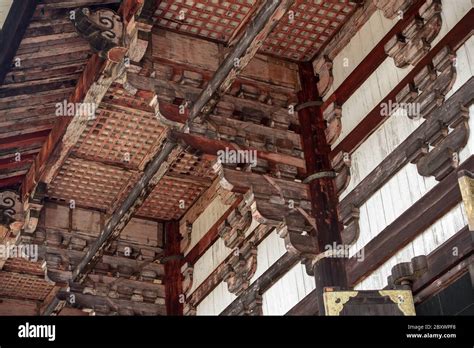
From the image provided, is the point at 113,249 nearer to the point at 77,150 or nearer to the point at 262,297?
the point at 77,150

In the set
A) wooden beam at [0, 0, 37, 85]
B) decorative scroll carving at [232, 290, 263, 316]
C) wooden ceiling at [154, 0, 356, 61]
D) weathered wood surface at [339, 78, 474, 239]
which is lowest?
decorative scroll carving at [232, 290, 263, 316]

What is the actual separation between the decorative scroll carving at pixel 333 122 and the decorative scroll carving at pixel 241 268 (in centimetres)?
143

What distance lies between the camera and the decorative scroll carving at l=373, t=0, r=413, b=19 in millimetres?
7547

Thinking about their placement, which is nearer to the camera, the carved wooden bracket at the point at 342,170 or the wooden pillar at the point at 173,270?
the carved wooden bracket at the point at 342,170

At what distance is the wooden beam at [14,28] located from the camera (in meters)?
7.48

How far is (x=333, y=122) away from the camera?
8.28 m

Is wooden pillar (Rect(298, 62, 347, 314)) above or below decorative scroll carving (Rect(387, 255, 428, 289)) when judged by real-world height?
above

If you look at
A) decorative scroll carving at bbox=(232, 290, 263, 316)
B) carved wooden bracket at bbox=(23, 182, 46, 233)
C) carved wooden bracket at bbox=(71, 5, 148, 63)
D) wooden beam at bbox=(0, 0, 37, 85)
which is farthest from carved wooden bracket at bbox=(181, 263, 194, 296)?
wooden beam at bbox=(0, 0, 37, 85)

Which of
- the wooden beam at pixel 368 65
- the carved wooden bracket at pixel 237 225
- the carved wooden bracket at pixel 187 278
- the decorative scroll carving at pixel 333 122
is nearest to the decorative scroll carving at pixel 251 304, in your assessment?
the carved wooden bracket at pixel 237 225

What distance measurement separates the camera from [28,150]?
969 cm

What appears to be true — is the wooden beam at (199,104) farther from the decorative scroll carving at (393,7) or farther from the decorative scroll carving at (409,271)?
the decorative scroll carving at (409,271)

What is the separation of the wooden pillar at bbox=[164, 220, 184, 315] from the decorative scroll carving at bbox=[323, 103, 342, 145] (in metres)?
2.86

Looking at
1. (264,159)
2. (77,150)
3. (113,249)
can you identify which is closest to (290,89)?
(264,159)

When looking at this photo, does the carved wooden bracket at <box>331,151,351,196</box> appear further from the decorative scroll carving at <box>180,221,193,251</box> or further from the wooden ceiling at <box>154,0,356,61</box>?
the decorative scroll carving at <box>180,221,193,251</box>
